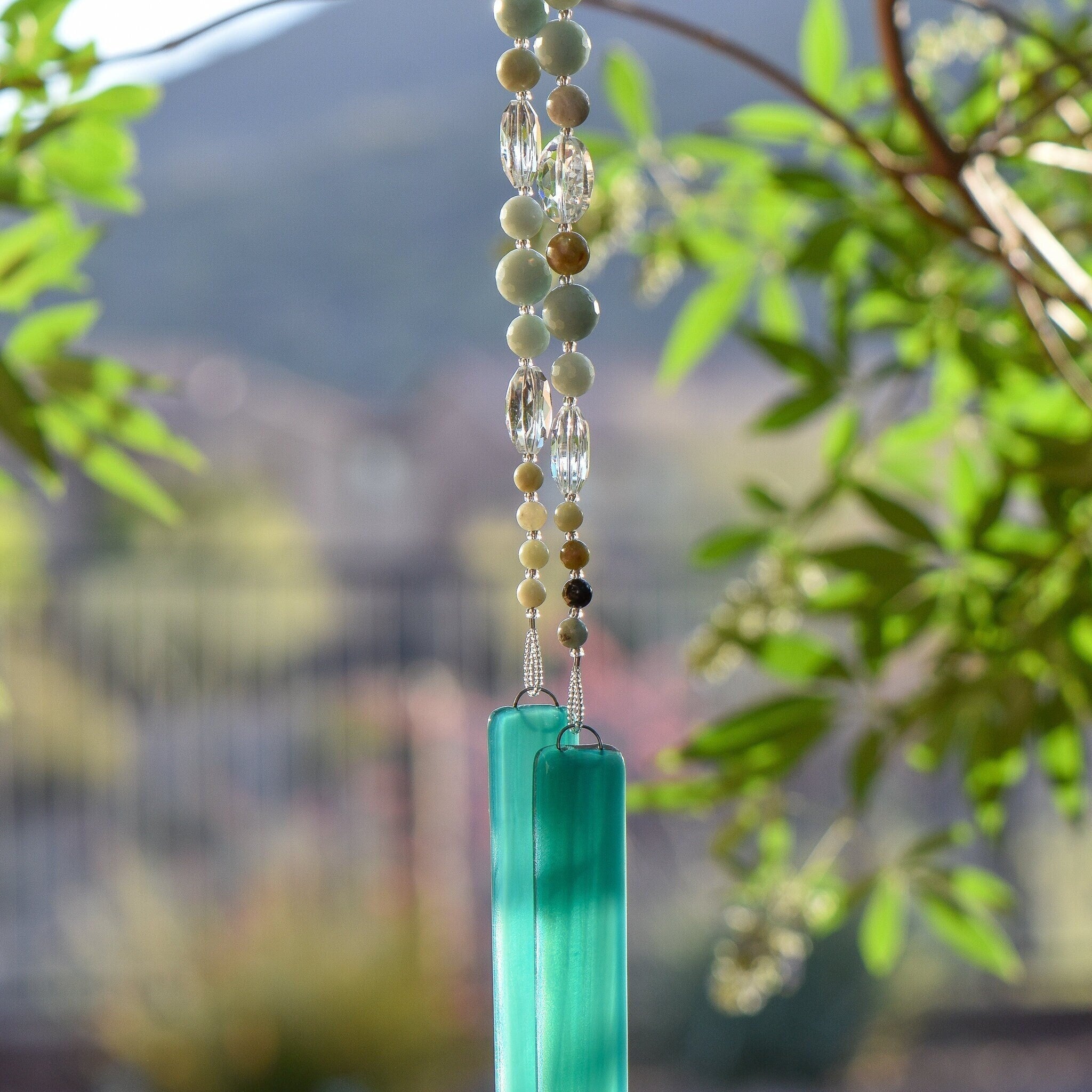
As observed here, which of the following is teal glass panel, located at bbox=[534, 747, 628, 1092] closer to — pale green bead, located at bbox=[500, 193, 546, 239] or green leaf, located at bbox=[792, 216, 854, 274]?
pale green bead, located at bbox=[500, 193, 546, 239]

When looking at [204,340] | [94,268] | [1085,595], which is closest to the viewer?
[1085,595]

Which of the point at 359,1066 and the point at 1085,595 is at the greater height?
the point at 1085,595

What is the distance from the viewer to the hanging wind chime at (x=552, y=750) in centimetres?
49

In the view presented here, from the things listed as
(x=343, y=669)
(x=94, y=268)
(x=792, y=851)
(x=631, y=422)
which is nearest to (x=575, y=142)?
(x=792, y=851)

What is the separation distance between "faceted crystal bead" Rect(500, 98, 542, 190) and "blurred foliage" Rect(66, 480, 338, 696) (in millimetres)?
4001

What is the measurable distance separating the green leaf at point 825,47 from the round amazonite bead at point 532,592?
621 mm

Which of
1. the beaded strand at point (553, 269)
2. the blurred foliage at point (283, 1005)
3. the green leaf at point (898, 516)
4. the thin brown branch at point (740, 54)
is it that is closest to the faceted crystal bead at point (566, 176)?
the beaded strand at point (553, 269)

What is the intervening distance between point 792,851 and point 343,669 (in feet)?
7.08

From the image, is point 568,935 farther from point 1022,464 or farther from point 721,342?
point 721,342

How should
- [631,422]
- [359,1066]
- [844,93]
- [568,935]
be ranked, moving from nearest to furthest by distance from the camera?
[568,935] < [844,93] < [359,1066] < [631,422]

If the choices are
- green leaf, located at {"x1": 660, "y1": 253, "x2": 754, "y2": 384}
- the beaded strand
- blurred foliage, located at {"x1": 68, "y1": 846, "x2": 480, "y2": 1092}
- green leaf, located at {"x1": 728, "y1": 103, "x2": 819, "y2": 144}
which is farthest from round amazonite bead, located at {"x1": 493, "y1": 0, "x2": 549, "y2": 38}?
blurred foliage, located at {"x1": 68, "y1": 846, "x2": 480, "y2": 1092}

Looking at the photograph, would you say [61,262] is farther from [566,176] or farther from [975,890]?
[975,890]

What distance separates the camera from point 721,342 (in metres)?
13.2

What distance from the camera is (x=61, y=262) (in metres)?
0.85
